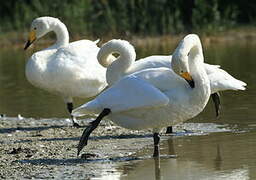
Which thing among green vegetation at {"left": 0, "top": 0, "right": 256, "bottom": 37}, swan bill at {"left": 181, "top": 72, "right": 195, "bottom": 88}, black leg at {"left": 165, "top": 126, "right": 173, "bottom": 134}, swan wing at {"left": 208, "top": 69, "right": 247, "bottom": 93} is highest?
green vegetation at {"left": 0, "top": 0, "right": 256, "bottom": 37}

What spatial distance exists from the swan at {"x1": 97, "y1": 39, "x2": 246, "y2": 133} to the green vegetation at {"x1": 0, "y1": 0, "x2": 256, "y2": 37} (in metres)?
14.3

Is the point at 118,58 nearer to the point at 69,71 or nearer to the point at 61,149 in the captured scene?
the point at 61,149

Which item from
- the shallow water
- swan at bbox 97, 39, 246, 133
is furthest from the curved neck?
the shallow water

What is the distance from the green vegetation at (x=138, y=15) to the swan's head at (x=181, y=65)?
54.1 feet

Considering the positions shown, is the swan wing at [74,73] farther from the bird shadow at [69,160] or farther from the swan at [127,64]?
the bird shadow at [69,160]

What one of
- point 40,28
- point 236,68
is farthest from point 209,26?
point 40,28

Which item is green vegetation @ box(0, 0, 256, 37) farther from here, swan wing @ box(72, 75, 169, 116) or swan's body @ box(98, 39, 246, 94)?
swan wing @ box(72, 75, 169, 116)

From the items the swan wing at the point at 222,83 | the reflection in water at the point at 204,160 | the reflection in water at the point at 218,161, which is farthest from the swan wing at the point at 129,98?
the swan wing at the point at 222,83

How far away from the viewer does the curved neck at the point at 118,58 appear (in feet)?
34.9

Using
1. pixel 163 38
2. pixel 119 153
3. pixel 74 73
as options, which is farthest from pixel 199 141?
pixel 163 38

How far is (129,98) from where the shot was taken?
9516mm

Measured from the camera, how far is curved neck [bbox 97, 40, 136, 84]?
34.9 ft

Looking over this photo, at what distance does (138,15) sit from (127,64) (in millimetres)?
16827

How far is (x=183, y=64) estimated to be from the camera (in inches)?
362
